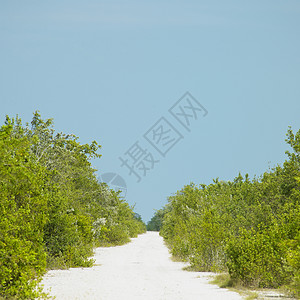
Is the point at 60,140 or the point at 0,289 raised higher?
the point at 60,140

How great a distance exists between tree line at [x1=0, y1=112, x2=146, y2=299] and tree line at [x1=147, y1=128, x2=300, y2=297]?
561 cm

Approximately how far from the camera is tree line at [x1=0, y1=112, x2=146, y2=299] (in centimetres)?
1042

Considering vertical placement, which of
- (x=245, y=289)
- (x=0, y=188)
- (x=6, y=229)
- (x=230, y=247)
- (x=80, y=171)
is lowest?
(x=245, y=289)

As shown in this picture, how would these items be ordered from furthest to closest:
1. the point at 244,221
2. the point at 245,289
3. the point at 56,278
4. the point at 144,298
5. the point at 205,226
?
the point at 244,221 < the point at 205,226 < the point at 56,278 < the point at 245,289 < the point at 144,298

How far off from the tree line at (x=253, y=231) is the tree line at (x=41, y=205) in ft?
18.4

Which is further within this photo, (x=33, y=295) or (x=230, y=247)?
(x=230, y=247)

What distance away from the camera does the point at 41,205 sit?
42.5ft

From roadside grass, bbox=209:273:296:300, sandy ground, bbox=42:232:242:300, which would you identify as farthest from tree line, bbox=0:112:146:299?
roadside grass, bbox=209:273:296:300

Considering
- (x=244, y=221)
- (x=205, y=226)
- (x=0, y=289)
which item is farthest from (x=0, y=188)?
(x=244, y=221)

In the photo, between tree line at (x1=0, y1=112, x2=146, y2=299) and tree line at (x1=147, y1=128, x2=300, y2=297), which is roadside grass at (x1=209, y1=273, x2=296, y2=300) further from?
tree line at (x1=0, y1=112, x2=146, y2=299)

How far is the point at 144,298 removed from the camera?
11.8 m

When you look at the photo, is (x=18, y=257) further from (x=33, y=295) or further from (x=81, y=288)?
(x=81, y=288)

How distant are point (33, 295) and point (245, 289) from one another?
6.33 meters

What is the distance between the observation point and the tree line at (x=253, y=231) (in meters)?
12.8
